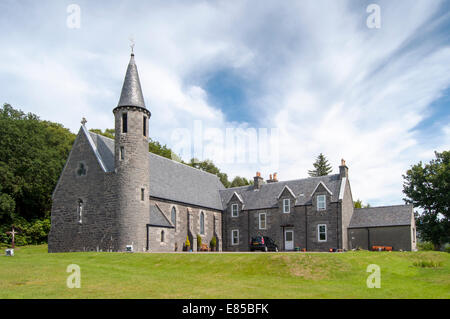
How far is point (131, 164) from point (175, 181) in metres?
9.26

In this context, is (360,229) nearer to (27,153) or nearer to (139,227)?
(139,227)

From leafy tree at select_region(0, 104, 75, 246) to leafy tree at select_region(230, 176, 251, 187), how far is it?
32.1 meters

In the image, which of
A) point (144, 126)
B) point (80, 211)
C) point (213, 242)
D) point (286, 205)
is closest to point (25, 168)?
point (80, 211)

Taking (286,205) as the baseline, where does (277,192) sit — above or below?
above

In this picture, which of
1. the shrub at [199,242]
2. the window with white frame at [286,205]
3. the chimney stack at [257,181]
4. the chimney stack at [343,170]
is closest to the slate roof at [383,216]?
the chimney stack at [343,170]

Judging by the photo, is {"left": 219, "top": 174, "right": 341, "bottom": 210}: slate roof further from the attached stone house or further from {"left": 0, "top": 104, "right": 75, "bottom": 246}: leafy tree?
{"left": 0, "top": 104, "right": 75, "bottom": 246}: leafy tree

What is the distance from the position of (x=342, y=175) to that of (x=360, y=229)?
18.6 feet

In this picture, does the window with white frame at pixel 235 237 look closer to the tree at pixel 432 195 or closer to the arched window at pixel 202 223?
the arched window at pixel 202 223

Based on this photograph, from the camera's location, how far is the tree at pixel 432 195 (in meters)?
48.5

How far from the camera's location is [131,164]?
112ft

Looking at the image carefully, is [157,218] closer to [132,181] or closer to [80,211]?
[132,181]

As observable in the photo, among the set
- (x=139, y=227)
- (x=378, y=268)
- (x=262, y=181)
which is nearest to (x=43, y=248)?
(x=139, y=227)

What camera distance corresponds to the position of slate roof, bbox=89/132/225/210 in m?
37.3

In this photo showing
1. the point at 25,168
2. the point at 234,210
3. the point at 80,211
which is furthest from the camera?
the point at 25,168
